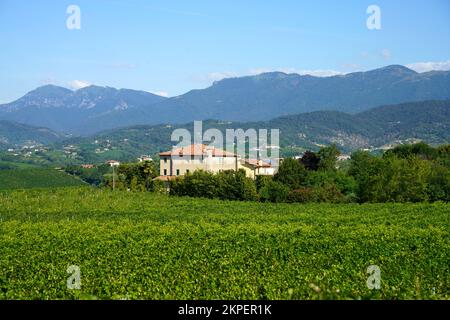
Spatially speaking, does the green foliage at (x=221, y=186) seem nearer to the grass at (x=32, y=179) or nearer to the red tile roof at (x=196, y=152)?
the red tile roof at (x=196, y=152)

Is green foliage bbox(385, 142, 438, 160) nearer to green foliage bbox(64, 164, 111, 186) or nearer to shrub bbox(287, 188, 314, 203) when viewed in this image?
shrub bbox(287, 188, 314, 203)

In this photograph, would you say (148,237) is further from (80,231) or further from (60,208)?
(60,208)

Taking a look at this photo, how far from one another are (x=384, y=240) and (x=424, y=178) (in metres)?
32.9

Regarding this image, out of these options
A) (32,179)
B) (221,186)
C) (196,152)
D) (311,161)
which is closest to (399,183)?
(221,186)

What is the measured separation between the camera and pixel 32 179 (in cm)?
8388

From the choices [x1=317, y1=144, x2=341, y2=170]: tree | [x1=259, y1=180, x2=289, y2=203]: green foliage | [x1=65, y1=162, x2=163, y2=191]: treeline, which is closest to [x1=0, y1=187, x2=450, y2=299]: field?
[x1=259, y1=180, x2=289, y2=203]: green foliage

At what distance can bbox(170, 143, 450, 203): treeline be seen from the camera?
51000 mm

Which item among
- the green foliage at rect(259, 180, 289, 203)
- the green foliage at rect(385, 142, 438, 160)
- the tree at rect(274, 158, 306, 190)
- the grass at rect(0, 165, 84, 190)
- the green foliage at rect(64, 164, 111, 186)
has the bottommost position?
the green foliage at rect(64, 164, 111, 186)

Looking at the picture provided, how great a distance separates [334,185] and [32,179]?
150 feet

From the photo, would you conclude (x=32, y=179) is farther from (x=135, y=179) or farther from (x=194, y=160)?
(x=194, y=160)

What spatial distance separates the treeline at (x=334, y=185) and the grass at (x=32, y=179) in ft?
89.8

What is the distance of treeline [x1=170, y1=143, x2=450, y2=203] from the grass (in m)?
27.4

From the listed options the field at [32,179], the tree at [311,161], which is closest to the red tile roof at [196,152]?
the tree at [311,161]
